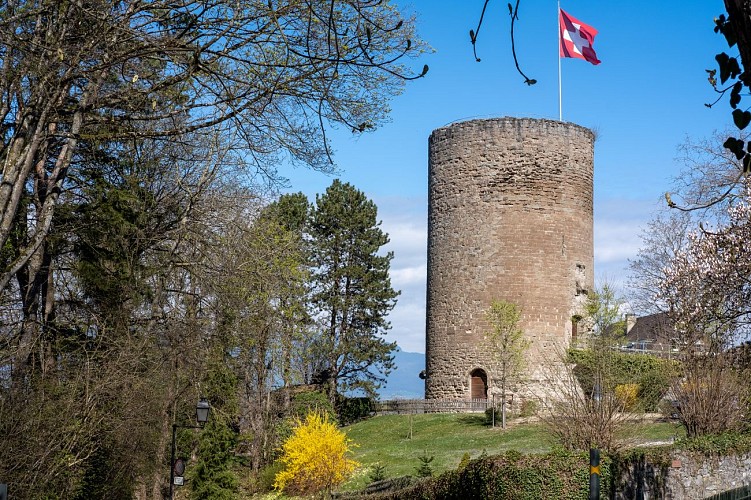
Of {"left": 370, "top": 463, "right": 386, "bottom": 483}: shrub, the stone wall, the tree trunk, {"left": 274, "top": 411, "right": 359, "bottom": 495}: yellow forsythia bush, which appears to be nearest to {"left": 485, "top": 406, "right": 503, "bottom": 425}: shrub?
{"left": 370, "top": 463, "right": 386, "bottom": 483}: shrub

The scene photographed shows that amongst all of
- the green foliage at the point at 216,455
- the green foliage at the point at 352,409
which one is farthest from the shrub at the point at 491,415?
the green foliage at the point at 216,455

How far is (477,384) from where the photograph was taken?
3525 cm

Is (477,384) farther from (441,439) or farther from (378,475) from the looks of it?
(378,475)

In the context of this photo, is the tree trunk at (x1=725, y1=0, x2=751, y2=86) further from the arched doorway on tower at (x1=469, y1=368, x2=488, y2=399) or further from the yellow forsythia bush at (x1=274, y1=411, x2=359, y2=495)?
the arched doorway on tower at (x1=469, y1=368, x2=488, y2=399)

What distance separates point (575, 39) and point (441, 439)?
13994 mm

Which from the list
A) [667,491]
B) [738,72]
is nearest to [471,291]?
[667,491]

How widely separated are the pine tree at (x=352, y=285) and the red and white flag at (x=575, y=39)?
1335cm

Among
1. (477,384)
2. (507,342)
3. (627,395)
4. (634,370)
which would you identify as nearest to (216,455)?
(627,395)

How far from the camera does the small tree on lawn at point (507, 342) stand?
3312 centimetres

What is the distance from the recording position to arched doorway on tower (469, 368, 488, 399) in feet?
115

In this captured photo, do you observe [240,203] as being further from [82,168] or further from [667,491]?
[667,491]

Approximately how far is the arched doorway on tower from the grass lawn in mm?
1630

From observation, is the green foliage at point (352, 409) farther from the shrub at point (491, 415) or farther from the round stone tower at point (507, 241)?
the shrub at point (491, 415)

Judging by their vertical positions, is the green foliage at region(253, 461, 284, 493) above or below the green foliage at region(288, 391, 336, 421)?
below
